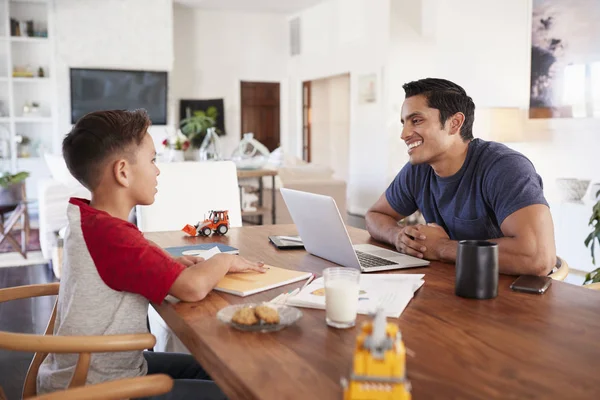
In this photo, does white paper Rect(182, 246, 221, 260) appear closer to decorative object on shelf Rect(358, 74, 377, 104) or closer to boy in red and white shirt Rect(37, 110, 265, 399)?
boy in red and white shirt Rect(37, 110, 265, 399)

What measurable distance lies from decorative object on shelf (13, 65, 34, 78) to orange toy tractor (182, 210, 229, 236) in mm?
7334

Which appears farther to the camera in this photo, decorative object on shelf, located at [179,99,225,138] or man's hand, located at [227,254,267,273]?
decorative object on shelf, located at [179,99,225,138]

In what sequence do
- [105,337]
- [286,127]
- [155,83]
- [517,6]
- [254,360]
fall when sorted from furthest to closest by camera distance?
[286,127] → [155,83] → [517,6] → [105,337] → [254,360]

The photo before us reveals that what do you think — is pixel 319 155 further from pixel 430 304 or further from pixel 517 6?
pixel 430 304

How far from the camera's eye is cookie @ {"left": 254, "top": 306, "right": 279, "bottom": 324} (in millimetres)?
1043

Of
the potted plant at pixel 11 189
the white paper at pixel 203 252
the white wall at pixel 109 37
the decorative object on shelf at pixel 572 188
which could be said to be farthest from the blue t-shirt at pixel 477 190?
the white wall at pixel 109 37

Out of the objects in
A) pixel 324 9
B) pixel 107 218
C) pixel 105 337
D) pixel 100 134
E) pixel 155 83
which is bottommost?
pixel 105 337

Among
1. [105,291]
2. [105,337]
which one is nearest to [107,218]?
[105,291]

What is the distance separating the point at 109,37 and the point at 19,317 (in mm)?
5966

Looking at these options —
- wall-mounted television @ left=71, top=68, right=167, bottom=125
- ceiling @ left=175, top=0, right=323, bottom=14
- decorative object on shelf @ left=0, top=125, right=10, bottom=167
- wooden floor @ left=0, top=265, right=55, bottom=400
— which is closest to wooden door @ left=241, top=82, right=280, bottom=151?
ceiling @ left=175, top=0, right=323, bottom=14

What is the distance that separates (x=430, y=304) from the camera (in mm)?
1210

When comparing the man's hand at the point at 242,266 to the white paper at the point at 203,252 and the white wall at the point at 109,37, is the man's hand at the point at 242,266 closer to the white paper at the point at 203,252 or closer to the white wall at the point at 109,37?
the white paper at the point at 203,252

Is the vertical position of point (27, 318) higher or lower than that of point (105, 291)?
lower

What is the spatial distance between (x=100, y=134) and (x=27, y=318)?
2.57m
